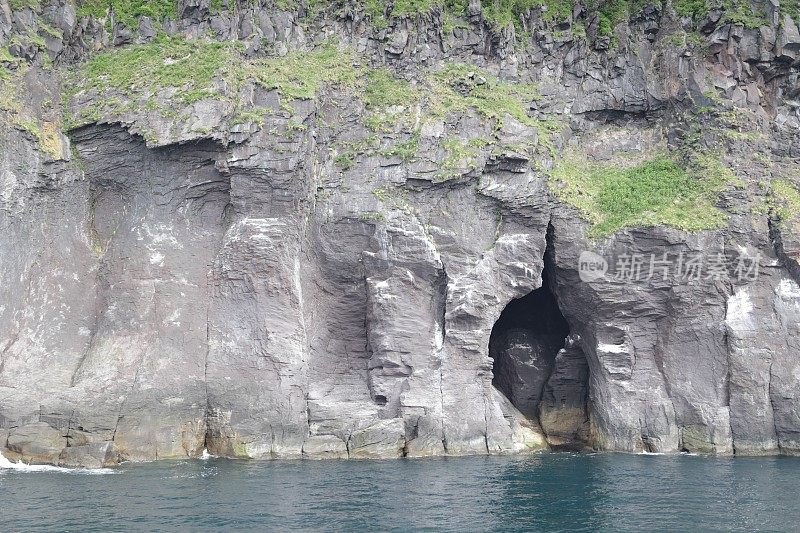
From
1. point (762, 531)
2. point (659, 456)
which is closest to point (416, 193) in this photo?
point (659, 456)

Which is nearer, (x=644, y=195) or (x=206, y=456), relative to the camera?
(x=206, y=456)

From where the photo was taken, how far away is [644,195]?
46.4 meters

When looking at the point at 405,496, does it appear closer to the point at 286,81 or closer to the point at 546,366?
the point at 546,366

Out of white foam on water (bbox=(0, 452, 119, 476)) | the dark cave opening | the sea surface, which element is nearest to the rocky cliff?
the dark cave opening

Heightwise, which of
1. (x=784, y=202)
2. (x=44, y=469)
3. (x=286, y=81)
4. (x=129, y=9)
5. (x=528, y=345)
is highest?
(x=129, y=9)

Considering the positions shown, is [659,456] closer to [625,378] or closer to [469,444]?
[625,378]

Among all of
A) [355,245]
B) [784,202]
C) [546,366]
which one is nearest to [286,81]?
[355,245]

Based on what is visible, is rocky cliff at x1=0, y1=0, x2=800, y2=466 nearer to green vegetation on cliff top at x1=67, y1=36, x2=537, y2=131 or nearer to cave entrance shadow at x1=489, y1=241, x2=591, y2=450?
green vegetation on cliff top at x1=67, y1=36, x2=537, y2=131

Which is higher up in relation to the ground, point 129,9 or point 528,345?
point 129,9

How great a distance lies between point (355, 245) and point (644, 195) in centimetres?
1463

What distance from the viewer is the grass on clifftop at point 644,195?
4466 cm

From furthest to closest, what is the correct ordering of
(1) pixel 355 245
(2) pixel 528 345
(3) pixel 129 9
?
(2) pixel 528 345
(3) pixel 129 9
(1) pixel 355 245

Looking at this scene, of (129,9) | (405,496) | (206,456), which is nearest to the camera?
(405,496)

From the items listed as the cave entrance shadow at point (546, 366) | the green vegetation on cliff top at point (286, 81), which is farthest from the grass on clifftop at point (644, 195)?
the green vegetation on cliff top at point (286, 81)
